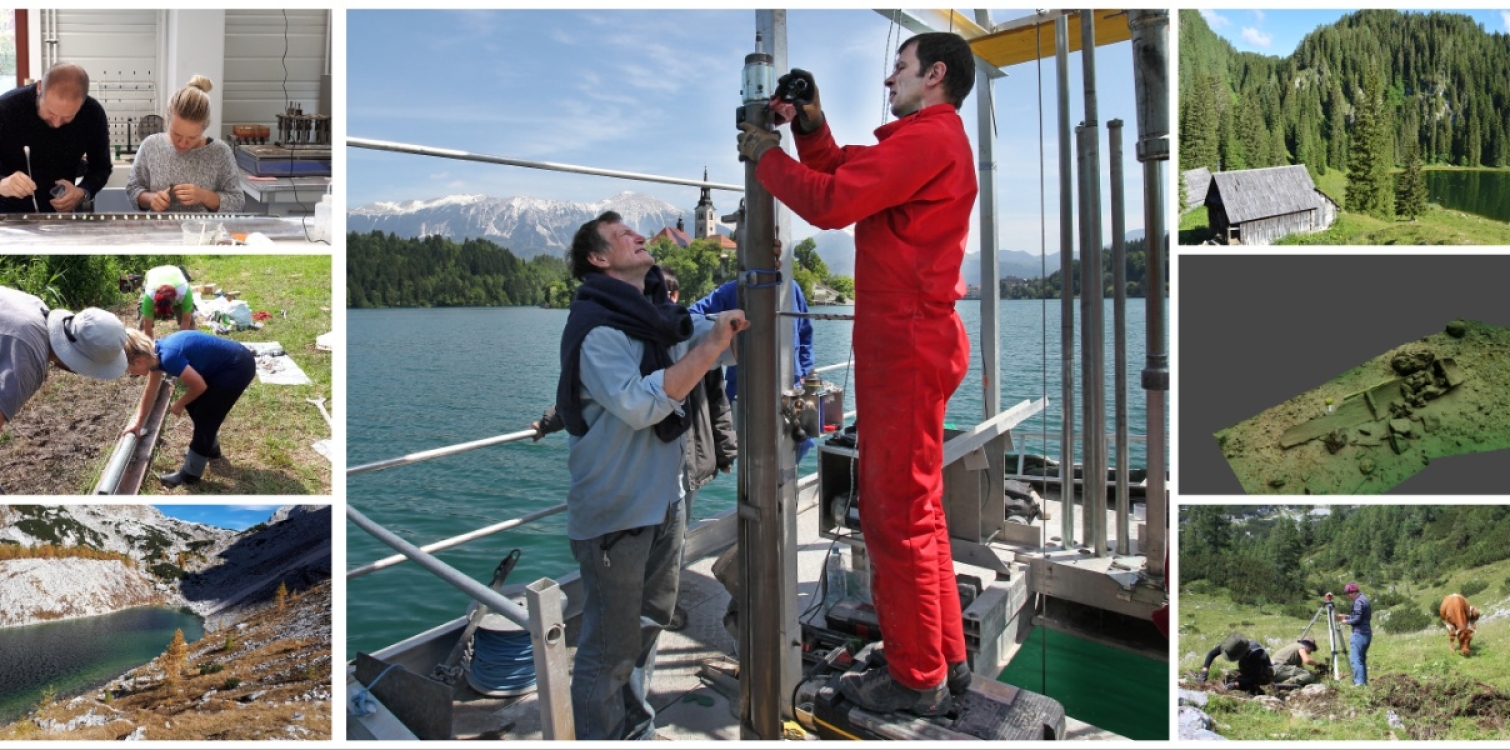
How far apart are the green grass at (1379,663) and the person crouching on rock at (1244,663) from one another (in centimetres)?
3

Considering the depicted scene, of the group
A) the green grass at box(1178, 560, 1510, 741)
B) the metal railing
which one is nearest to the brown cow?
the green grass at box(1178, 560, 1510, 741)

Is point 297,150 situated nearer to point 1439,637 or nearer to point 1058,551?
point 1058,551

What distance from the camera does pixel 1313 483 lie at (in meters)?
3.02

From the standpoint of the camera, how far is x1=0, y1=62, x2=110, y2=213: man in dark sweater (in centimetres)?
290

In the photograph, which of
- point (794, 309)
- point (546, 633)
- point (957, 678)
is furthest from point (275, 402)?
point (794, 309)

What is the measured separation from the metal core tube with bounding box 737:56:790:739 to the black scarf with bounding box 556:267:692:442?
0.63 ft

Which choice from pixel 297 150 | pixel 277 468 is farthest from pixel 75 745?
pixel 297 150

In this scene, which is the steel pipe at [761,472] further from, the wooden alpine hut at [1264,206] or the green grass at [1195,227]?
the wooden alpine hut at [1264,206]

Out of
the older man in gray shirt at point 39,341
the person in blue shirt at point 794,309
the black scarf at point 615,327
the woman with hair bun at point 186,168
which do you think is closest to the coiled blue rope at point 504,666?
the black scarf at point 615,327

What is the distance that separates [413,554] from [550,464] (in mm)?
16666

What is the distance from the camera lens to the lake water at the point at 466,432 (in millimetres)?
8570

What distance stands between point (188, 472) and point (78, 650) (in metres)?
0.81

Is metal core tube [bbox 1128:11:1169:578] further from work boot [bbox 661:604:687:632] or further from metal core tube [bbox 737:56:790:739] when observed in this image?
work boot [bbox 661:604:687:632]

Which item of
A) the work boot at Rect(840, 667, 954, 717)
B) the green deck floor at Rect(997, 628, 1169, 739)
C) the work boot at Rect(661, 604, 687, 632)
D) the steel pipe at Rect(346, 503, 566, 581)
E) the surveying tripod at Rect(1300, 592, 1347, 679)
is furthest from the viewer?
the green deck floor at Rect(997, 628, 1169, 739)
